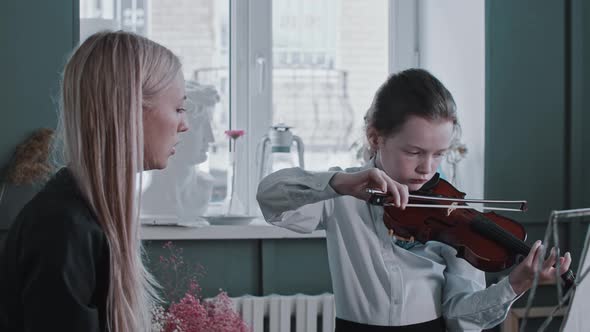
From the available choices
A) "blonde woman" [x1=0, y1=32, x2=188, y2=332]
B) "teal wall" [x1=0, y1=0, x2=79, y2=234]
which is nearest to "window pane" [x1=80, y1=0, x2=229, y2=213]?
"teal wall" [x1=0, y1=0, x2=79, y2=234]

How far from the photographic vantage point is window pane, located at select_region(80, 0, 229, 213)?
260 cm

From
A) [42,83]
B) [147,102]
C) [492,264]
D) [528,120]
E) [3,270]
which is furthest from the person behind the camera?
[528,120]

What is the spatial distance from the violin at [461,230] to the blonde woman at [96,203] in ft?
1.87

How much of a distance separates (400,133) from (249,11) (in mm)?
1424

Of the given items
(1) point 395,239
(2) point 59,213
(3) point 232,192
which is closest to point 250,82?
(3) point 232,192

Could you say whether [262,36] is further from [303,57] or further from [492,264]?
[492,264]

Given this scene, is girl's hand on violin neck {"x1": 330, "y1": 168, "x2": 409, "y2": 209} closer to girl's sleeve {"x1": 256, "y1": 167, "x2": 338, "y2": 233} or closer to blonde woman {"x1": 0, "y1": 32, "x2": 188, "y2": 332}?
girl's sleeve {"x1": 256, "y1": 167, "x2": 338, "y2": 233}

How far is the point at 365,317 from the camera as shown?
147 centimetres

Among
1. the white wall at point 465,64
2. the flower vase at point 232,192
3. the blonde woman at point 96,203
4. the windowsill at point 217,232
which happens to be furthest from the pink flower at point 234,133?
the blonde woman at point 96,203

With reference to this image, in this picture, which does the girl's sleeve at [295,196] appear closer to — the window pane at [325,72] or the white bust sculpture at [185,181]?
the white bust sculpture at [185,181]

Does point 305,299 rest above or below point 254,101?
below

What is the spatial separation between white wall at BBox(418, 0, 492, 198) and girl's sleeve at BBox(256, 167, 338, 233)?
1.25m

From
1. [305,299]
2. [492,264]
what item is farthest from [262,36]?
Result: [492,264]

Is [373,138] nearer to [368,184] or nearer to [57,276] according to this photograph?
[368,184]
